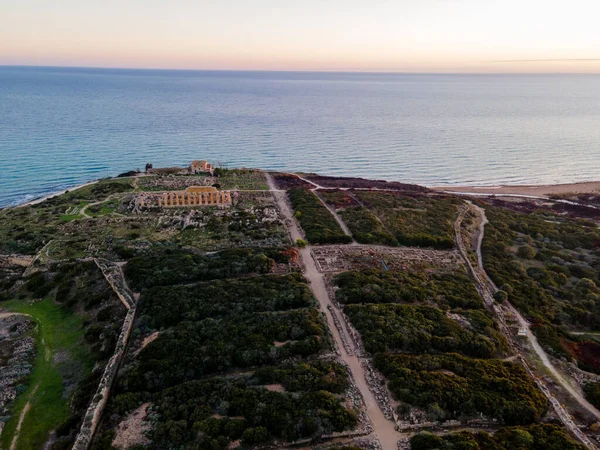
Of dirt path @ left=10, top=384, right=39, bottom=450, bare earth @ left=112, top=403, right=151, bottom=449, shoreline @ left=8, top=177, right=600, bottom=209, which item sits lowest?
shoreline @ left=8, top=177, right=600, bottom=209

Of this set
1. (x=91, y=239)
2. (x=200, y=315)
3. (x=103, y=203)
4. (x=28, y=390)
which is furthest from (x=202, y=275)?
(x=103, y=203)

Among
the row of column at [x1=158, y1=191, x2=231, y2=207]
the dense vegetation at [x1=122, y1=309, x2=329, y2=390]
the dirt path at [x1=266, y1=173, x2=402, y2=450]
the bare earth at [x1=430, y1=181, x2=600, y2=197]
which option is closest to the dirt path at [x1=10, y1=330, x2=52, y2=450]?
the dense vegetation at [x1=122, y1=309, x2=329, y2=390]

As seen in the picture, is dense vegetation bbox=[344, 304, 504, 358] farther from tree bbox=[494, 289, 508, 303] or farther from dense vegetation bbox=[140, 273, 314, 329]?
dense vegetation bbox=[140, 273, 314, 329]

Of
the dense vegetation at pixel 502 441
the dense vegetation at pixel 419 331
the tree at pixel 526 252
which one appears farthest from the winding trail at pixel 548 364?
the tree at pixel 526 252

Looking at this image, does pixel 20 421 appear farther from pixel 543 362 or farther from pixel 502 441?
pixel 543 362

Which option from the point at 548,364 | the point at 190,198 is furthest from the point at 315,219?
the point at 548,364

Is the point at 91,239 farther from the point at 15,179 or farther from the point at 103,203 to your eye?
the point at 15,179
